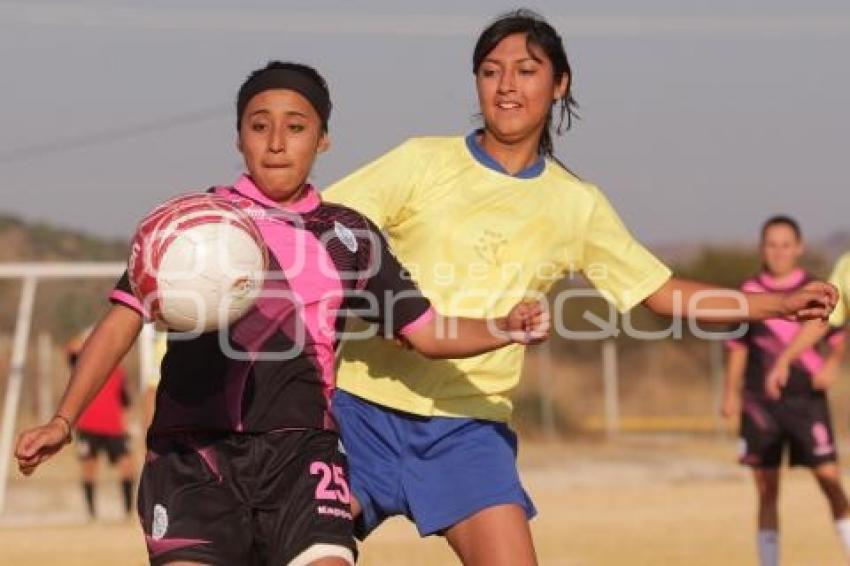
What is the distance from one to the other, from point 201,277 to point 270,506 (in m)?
0.73

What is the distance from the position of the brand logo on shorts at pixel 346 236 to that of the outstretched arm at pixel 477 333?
37 cm

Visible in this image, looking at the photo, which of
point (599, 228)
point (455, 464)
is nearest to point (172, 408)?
point (455, 464)

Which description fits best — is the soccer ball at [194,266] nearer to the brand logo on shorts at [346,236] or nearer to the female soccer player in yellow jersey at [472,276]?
the brand logo on shorts at [346,236]

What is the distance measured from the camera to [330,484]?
19.7 ft

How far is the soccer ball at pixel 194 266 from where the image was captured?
18.6 feet

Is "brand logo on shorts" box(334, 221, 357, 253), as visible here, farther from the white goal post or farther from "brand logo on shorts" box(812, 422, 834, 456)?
the white goal post

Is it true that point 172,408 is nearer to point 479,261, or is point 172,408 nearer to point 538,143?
point 479,261

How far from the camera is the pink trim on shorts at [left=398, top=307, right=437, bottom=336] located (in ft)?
21.3

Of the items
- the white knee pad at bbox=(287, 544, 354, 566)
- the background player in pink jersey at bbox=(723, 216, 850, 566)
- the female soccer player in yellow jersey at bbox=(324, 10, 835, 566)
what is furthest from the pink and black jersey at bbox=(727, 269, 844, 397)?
the white knee pad at bbox=(287, 544, 354, 566)

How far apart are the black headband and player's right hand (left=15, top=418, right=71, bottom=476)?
4.01 feet

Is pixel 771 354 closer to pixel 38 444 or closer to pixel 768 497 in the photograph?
pixel 768 497

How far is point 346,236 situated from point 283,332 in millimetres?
417

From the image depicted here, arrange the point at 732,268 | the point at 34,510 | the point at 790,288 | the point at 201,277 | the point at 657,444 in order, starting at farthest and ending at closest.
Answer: the point at 732,268 < the point at 657,444 < the point at 34,510 < the point at 790,288 < the point at 201,277

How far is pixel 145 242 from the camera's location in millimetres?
5723
